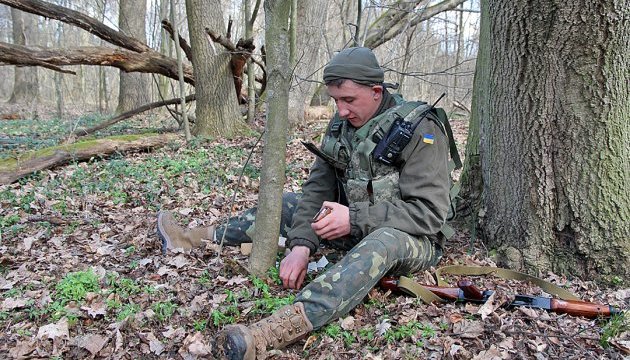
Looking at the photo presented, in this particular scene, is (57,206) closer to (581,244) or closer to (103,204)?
(103,204)

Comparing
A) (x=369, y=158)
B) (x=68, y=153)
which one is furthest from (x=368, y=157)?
(x=68, y=153)

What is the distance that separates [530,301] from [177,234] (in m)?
2.83

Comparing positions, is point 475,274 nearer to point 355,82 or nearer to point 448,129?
point 448,129

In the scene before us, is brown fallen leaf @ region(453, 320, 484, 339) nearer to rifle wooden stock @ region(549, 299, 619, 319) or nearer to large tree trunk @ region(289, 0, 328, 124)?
rifle wooden stock @ region(549, 299, 619, 319)

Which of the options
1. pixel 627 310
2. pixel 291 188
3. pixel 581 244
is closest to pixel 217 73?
pixel 291 188

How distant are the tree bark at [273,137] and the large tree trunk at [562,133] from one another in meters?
1.73

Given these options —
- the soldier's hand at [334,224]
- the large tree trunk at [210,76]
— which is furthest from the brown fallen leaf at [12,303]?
the large tree trunk at [210,76]

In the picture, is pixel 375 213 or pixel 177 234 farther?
pixel 177 234

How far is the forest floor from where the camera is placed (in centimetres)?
271

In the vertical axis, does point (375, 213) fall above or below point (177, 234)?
above

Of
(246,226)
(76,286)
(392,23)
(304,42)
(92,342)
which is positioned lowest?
(92,342)

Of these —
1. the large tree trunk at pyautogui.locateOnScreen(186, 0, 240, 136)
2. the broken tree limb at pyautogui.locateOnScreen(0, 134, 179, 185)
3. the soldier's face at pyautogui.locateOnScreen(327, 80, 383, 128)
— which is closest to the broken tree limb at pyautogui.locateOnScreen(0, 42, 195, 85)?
the large tree trunk at pyautogui.locateOnScreen(186, 0, 240, 136)

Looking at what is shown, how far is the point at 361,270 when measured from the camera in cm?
292

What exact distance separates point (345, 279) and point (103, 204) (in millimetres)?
3838
